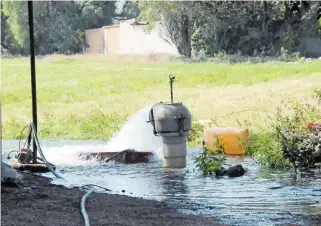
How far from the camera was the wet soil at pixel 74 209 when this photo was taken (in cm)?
764

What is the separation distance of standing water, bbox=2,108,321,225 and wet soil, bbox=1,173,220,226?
0.48 metres

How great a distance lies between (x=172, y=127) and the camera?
13.5m

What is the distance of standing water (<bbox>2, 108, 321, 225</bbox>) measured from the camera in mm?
9297

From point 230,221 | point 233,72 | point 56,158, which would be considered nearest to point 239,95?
point 233,72

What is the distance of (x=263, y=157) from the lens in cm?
1456

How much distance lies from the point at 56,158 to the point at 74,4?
3328 centimetres

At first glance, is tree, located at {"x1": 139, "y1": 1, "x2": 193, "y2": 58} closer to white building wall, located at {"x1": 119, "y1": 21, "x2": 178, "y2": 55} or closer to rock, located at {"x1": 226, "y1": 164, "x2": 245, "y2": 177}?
white building wall, located at {"x1": 119, "y1": 21, "x2": 178, "y2": 55}

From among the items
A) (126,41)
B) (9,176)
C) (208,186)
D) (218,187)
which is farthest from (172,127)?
(126,41)

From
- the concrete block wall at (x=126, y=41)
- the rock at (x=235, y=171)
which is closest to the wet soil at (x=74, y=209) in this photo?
the rock at (x=235, y=171)

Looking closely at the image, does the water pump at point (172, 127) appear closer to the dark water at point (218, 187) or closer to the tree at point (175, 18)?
the dark water at point (218, 187)

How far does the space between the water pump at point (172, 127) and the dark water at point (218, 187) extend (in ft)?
0.78

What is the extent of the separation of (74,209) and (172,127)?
206 inches

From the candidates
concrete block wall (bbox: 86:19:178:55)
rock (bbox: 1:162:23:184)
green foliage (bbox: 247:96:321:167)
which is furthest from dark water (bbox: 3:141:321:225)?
concrete block wall (bbox: 86:19:178:55)

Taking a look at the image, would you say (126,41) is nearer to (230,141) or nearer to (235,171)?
(230,141)
